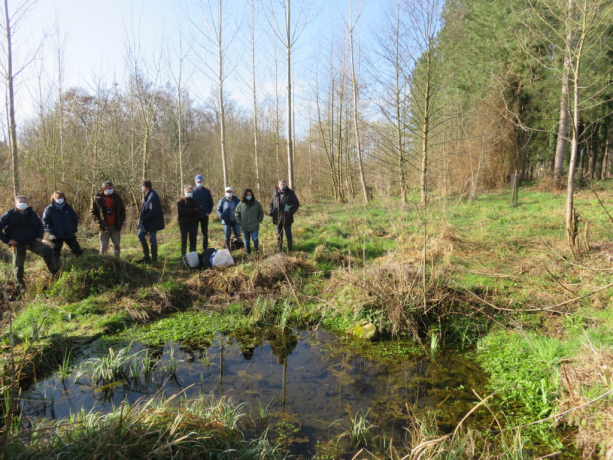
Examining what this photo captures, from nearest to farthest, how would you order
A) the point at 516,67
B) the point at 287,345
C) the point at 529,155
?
the point at 287,345 < the point at 516,67 < the point at 529,155

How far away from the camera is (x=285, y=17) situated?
12.0 m

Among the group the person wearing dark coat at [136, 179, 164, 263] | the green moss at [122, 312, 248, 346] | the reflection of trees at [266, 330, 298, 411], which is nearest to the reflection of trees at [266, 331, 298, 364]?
the reflection of trees at [266, 330, 298, 411]

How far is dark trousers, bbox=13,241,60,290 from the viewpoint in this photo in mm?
6668

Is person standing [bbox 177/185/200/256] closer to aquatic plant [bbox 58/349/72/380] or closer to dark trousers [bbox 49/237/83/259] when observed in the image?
dark trousers [bbox 49/237/83/259]

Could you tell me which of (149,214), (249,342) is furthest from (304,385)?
(149,214)

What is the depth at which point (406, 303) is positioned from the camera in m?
5.57

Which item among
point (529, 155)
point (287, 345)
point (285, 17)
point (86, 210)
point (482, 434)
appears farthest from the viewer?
point (529, 155)

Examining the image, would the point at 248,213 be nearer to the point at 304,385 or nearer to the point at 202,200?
the point at 202,200

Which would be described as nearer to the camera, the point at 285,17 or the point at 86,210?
the point at 285,17

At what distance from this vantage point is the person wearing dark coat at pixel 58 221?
7094 mm

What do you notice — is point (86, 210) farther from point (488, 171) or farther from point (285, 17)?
point (488, 171)

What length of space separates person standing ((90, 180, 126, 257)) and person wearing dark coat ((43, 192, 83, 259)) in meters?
0.43

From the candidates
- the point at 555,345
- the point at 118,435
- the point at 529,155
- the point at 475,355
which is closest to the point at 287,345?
the point at 475,355

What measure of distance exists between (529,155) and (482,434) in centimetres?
2038
